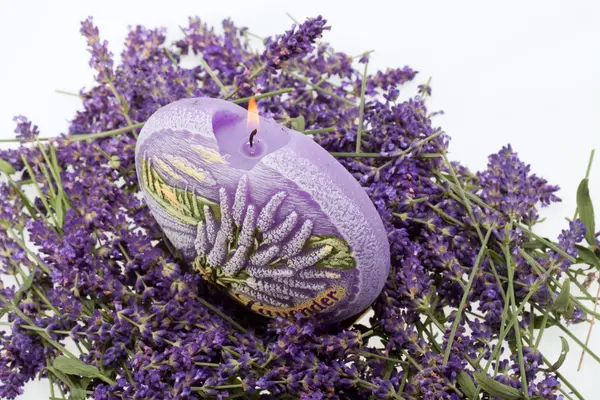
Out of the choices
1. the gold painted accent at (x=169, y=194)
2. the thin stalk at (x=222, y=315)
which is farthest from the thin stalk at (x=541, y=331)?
the gold painted accent at (x=169, y=194)

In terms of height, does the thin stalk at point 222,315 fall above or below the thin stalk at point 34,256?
above

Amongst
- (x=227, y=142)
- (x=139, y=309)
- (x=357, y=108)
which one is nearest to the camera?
(x=227, y=142)

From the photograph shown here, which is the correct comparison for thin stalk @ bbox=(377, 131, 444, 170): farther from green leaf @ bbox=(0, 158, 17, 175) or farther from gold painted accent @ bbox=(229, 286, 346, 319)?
green leaf @ bbox=(0, 158, 17, 175)

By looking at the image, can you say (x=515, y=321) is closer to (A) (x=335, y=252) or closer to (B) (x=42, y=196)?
(A) (x=335, y=252)

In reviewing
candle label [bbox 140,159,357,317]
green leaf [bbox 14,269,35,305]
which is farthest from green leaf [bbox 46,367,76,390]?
candle label [bbox 140,159,357,317]

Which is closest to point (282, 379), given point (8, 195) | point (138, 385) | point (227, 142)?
point (138, 385)

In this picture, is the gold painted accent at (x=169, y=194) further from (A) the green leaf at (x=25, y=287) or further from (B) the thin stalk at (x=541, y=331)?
(B) the thin stalk at (x=541, y=331)

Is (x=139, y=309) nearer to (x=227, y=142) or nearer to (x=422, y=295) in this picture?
(x=227, y=142)
